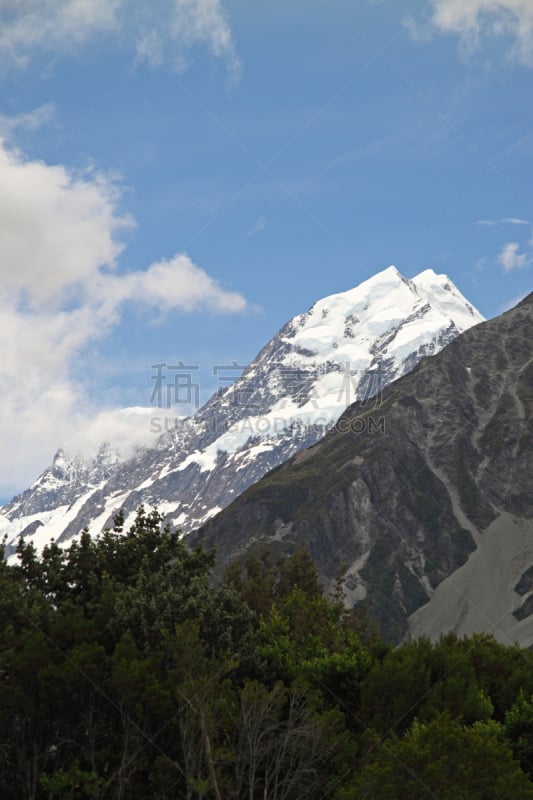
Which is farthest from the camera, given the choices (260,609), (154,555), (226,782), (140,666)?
(260,609)

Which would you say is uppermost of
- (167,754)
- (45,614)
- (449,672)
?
(45,614)

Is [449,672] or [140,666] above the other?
[140,666]

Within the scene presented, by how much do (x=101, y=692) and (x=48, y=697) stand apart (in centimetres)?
269

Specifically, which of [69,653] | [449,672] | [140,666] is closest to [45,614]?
[69,653]

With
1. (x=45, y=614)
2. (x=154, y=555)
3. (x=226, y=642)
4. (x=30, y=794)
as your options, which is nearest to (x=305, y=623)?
(x=154, y=555)

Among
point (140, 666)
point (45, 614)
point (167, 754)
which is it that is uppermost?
point (45, 614)

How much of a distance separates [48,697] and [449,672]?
2272 centimetres

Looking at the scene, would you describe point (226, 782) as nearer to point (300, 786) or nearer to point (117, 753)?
point (300, 786)

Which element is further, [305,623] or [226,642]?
[305,623]

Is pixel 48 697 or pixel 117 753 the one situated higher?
pixel 48 697

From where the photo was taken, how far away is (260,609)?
86.4 meters

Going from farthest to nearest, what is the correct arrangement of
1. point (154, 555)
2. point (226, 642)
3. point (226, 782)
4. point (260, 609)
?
point (260, 609) → point (154, 555) → point (226, 642) → point (226, 782)

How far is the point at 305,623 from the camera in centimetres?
7256

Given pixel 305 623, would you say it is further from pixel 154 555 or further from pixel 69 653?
pixel 69 653
